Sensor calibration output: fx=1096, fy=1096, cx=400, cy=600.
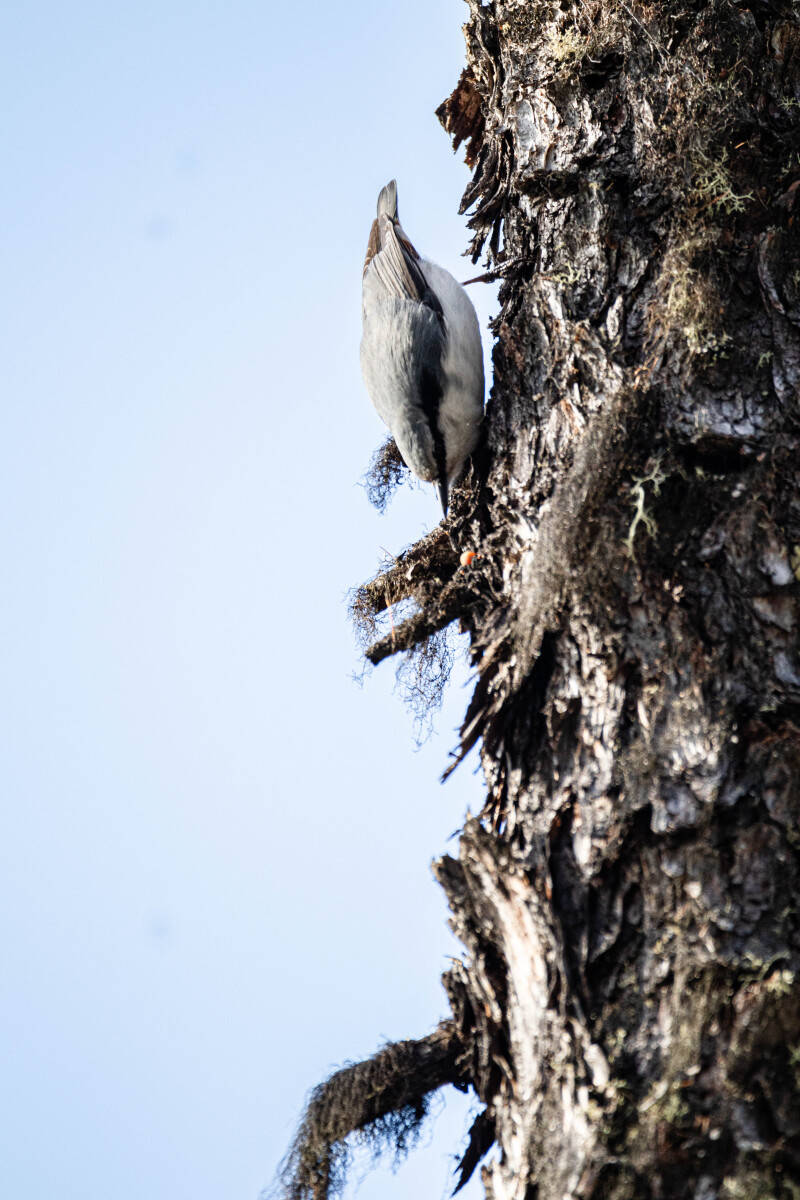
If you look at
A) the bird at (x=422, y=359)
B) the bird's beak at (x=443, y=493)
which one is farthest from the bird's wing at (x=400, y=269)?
the bird's beak at (x=443, y=493)

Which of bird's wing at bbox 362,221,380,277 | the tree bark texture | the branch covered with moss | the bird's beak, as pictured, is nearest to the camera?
the tree bark texture

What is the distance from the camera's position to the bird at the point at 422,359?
308 cm

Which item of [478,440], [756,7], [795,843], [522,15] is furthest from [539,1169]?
[522,15]

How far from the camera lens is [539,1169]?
1.67 meters

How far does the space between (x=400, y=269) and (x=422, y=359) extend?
0.60 meters

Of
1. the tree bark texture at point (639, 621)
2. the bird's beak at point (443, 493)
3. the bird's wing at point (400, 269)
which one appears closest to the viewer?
the tree bark texture at point (639, 621)

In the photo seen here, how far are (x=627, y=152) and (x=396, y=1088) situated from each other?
2060 millimetres

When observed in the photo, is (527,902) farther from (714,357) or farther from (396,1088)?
(714,357)

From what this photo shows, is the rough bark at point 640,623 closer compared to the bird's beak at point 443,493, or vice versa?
the rough bark at point 640,623

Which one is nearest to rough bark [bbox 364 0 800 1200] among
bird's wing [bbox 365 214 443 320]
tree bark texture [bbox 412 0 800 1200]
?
tree bark texture [bbox 412 0 800 1200]

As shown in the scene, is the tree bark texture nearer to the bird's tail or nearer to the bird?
the bird

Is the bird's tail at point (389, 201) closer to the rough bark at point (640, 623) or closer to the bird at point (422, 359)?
the bird at point (422, 359)

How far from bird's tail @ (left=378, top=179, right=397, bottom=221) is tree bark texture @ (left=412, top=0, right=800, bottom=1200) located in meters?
1.52

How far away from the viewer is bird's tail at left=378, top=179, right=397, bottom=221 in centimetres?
425
